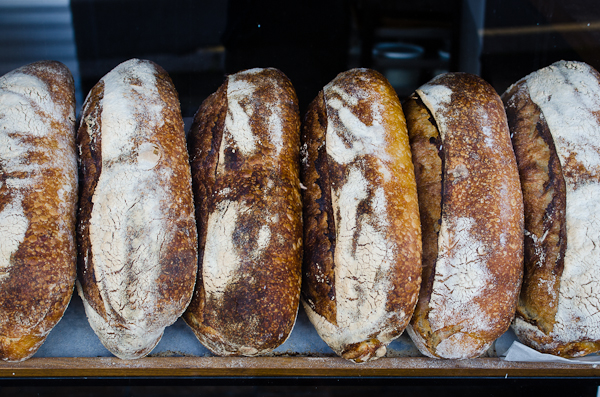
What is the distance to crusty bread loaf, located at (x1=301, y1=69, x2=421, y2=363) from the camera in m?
0.97

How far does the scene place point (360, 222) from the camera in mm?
979

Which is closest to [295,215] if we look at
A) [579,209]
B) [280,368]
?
[280,368]

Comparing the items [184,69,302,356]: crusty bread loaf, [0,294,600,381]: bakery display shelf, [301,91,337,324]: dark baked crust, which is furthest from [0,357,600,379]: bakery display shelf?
[301,91,337,324]: dark baked crust

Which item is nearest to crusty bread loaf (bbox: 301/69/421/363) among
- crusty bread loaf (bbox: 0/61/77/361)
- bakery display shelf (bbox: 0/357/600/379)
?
bakery display shelf (bbox: 0/357/600/379)

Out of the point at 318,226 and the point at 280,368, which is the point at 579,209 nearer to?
the point at 318,226

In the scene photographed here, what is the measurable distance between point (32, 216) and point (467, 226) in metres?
1.09

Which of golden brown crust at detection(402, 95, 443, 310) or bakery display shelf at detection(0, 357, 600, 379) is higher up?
golden brown crust at detection(402, 95, 443, 310)

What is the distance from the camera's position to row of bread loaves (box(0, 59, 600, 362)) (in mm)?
965

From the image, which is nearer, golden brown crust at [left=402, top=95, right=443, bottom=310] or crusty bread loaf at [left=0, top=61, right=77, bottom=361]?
crusty bread loaf at [left=0, top=61, right=77, bottom=361]

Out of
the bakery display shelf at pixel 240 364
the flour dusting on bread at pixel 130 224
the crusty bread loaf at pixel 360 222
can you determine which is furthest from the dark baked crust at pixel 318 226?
the flour dusting on bread at pixel 130 224

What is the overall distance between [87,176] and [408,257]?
86cm

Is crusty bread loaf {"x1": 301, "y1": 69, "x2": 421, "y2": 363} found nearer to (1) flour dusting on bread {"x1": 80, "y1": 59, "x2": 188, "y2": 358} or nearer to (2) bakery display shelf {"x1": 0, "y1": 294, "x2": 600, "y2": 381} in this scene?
(2) bakery display shelf {"x1": 0, "y1": 294, "x2": 600, "y2": 381}

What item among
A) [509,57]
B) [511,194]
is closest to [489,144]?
[511,194]

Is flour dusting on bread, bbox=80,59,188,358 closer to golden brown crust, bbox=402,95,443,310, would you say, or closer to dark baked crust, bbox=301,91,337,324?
dark baked crust, bbox=301,91,337,324
